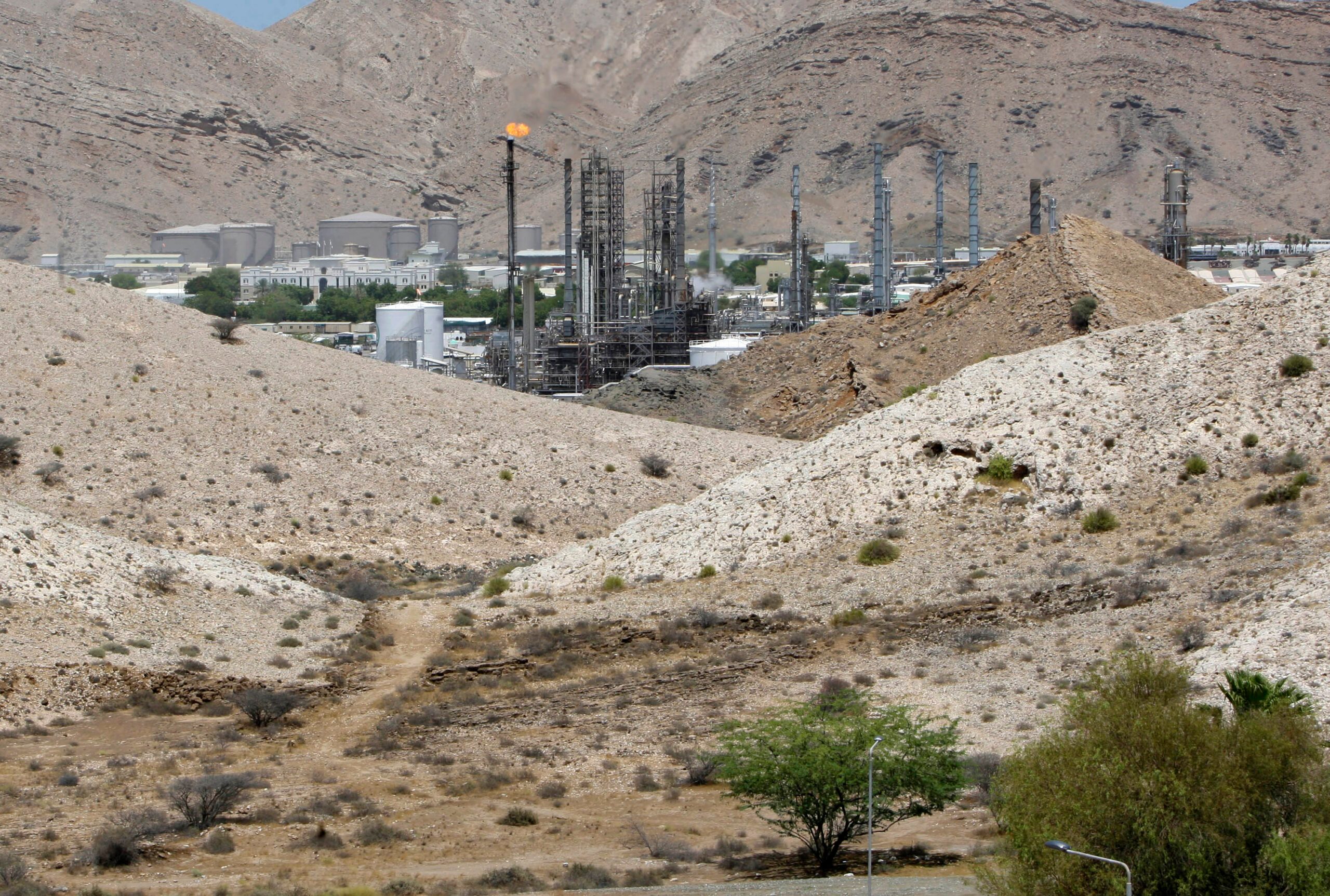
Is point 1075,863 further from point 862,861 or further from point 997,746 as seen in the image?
point 997,746

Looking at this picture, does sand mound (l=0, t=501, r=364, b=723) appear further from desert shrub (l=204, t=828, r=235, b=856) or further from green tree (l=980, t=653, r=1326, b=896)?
green tree (l=980, t=653, r=1326, b=896)

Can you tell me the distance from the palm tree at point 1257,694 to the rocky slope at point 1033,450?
1090 cm

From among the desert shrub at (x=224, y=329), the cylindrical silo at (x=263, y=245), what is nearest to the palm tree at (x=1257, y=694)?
the desert shrub at (x=224, y=329)

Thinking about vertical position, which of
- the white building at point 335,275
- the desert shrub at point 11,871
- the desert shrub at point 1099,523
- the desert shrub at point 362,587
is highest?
the white building at point 335,275


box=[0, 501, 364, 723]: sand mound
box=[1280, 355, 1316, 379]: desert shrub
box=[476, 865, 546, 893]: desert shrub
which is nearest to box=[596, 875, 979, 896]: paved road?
box=[476, 865, 546, 893]: desert shrub

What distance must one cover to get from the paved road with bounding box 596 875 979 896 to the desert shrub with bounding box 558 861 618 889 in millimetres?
248

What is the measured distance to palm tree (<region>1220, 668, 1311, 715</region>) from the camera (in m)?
21.5

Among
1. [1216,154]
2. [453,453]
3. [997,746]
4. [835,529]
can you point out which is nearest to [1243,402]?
[835,529]

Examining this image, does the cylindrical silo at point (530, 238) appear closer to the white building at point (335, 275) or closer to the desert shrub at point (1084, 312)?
the white building at point (335, 275)

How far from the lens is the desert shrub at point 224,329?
56.1 meters

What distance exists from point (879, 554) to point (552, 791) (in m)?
12.2

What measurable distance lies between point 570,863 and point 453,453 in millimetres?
29721

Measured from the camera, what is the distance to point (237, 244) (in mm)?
193125

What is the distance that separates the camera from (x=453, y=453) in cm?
5050
